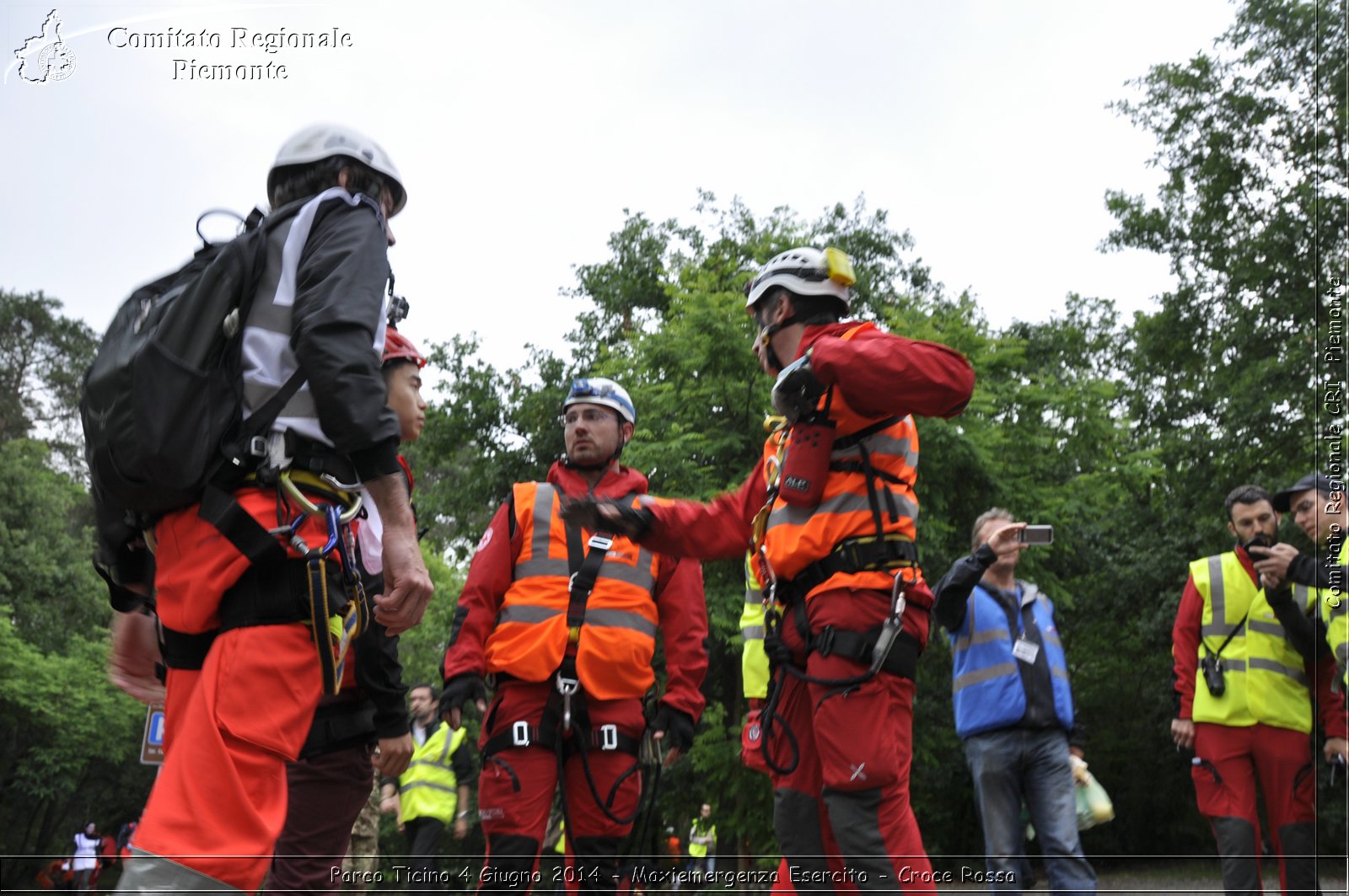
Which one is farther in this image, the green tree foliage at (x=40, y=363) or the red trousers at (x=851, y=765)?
the green tree foliage at (x=40, y=363)

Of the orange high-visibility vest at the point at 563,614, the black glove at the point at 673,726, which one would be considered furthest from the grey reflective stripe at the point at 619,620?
the black glove at the point at 673,726

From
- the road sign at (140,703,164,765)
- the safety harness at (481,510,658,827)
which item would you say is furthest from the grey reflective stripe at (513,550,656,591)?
the road sign at (140,703,164,765)

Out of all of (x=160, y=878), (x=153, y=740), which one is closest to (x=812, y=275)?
(x=160, y=878)

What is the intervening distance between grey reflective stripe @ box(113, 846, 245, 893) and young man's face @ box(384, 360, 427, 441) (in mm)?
2265

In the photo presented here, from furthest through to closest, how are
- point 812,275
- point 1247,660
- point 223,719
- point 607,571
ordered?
point 1247,660 < point 607,571 < point 812,275 < point 223,719

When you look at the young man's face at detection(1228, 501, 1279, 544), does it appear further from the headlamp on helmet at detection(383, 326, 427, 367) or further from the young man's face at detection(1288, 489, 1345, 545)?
the headlamp on helmet at detection(383, 326, 427, 367)

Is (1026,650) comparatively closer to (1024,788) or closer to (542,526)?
(1024,788)

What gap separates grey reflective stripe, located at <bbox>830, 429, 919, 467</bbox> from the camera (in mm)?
4324

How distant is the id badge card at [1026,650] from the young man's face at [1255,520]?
4.36ft

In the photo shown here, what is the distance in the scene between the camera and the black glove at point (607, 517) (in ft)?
11.9

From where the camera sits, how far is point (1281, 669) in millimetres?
6801

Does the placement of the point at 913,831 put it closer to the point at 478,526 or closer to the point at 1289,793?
the point at 1289,793

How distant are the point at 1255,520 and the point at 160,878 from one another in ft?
20.6

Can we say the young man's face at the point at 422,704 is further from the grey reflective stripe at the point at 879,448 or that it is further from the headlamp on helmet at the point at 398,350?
the grey reflective stripe at the point at 879,448
